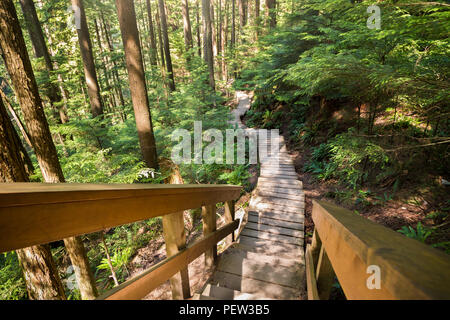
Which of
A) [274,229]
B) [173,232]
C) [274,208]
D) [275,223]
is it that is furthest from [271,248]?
[173,232]

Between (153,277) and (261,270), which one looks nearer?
(153,277)

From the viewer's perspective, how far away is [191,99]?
9.17m

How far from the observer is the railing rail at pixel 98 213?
2.40 feet

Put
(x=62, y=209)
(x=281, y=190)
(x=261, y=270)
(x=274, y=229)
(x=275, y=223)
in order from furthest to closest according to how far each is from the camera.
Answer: (x=281, y=190), (x=275, y=223), (x=274, y=229), (x=261, y=270), (x=62, y=209)

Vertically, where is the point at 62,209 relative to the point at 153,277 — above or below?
above

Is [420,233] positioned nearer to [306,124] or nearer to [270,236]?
[270,236]

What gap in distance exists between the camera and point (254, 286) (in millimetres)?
2621

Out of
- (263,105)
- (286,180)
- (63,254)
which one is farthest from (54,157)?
(263,105)

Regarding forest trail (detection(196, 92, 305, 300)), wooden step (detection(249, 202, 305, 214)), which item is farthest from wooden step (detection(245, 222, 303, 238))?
wooden step (detection(249, 202, 305, 214))

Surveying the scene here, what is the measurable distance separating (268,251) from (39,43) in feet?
38.9

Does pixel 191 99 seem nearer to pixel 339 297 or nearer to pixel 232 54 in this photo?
pixel 339 297

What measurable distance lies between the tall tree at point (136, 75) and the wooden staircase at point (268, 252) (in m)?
3.74

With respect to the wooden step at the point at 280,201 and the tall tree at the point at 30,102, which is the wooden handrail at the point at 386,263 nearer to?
the tall tree at the point at 30,102

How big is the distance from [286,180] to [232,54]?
734 inches
